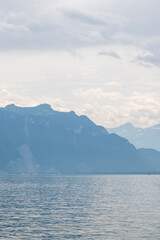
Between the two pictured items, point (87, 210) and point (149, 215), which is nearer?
point (149, 215)

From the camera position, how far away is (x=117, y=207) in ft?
347

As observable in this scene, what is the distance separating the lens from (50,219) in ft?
275

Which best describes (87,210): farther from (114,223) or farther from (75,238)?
(75,238)

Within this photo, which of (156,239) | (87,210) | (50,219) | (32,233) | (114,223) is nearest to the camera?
(156,239)

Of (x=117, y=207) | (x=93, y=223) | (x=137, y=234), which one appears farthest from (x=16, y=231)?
(x=117, y=207)

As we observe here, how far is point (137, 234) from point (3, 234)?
2428 centimetres

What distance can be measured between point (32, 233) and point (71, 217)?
19979 millimetres

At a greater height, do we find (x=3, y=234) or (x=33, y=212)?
(x=33, y=212)

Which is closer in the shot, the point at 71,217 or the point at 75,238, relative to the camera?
the point at 75,238

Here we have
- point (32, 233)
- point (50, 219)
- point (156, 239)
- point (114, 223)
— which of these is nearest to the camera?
point (156, 239)

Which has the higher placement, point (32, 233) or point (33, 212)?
point (33, 212)

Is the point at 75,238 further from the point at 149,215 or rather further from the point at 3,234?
the point at 149,215

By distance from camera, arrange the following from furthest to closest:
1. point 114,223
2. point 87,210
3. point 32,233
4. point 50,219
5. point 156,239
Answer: point 87,210
point 50,219
point 114,223
point 32,233
point 156,239

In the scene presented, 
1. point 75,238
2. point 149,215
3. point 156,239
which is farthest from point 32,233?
point 149,215
